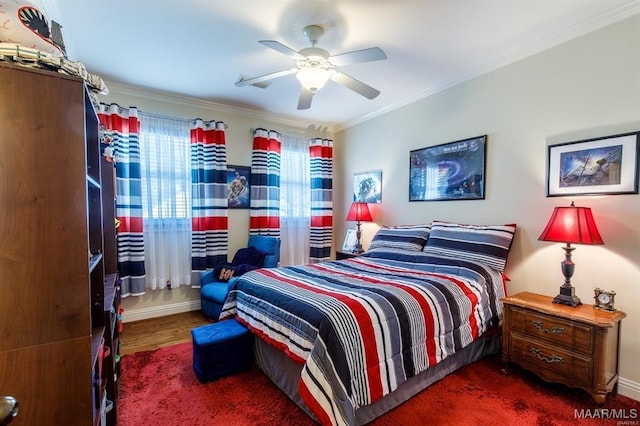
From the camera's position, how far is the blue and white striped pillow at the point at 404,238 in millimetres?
3207

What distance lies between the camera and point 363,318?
69.0 inches

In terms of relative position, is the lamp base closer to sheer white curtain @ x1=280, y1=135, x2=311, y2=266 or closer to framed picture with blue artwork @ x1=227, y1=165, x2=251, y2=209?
sheer white curtain @ x1=280, y1=135, x2=311, y2=266

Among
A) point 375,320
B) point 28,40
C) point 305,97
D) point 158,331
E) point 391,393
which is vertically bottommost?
point 158,331

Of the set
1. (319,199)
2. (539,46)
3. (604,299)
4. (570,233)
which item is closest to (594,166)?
(570,233)

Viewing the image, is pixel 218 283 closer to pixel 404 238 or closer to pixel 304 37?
pixel 404 238

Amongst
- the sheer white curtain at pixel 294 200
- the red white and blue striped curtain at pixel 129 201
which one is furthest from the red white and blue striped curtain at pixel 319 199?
the red white and blue striped curtain at pixel 129 201

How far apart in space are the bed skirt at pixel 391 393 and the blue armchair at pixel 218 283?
100cm

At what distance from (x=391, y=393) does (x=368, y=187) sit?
2873mm

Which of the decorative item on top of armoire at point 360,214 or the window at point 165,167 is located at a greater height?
the window at point 165,167

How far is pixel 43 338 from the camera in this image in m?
1.05

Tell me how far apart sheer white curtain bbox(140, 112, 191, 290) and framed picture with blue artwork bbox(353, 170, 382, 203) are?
2.30m

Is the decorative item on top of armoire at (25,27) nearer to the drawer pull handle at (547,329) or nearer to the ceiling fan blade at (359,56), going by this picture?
the ceiling fan blade at (359,56)

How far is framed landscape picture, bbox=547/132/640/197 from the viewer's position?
2098 millimetres

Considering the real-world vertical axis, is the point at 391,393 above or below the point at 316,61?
below
